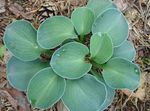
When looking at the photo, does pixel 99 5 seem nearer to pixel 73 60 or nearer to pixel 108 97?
pixel 73 60

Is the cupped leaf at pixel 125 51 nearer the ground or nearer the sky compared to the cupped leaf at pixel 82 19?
nearer the ground

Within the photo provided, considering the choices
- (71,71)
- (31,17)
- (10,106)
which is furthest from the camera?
(31,17)

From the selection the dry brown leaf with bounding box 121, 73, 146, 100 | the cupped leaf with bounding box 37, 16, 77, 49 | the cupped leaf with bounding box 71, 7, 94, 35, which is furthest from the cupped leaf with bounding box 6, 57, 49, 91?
the dry brown leaf with bounding box 121, 73, 146, 100

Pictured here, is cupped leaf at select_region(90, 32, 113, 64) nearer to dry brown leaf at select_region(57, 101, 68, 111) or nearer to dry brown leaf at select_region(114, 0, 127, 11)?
dry brown leaf at select_region(57, 101, 68, 111)

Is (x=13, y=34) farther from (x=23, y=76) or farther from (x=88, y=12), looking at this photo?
(x=88, y=12)

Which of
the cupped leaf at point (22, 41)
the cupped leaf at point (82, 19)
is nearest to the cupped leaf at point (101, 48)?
the cupped leaf at point (82, 19)

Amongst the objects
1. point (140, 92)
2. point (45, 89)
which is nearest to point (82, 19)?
point (45, 89)

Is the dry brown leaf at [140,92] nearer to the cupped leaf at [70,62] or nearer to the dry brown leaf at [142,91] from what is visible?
the dry brown leaf at [142,91]

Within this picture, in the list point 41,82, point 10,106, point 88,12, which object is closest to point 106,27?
point 88,12
